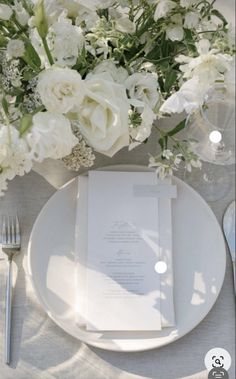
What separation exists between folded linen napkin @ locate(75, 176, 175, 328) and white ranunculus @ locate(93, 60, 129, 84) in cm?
22

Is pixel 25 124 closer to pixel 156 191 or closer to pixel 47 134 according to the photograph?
pixel 47 134

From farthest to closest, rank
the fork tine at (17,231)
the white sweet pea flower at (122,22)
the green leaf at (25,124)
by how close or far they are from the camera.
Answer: the fork tine at (17,231), the white sweet pea flower at (122,22), the green leaf at (25,124)

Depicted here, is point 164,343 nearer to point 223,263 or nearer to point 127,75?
point 223,263

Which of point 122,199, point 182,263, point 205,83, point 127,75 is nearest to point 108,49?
point 127,75

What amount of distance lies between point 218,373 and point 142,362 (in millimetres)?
122

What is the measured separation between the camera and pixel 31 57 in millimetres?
A: 606

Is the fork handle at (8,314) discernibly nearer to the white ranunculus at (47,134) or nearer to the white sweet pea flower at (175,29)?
the white ranunculus at (47,134)

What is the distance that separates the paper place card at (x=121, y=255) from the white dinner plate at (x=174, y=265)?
2 cm

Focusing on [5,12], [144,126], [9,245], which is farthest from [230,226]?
[5,12]

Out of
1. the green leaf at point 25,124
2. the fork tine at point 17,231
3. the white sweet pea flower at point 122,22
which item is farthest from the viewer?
the fork tine at point 17,231

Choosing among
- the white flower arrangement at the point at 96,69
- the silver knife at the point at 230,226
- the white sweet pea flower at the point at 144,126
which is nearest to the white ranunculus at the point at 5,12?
the white flower arrangement at the point at 96,69

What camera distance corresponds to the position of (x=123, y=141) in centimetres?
64

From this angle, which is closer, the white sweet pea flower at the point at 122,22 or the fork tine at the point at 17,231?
the white sweet pea flower at the point at 122,22

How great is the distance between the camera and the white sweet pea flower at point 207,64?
1.87ft
